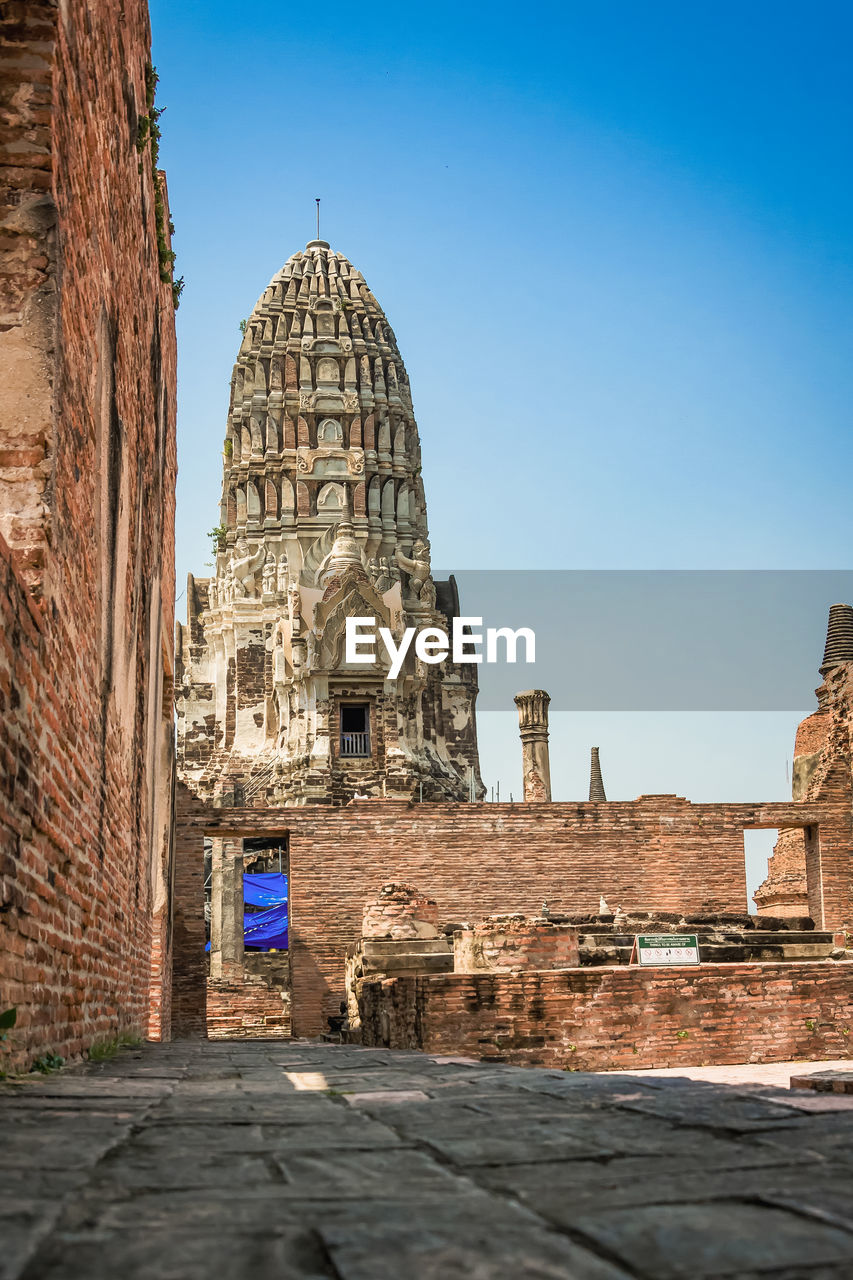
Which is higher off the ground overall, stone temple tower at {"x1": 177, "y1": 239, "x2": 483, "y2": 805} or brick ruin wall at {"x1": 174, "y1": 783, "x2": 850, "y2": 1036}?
stone temple tower at {"x1": 177, "y1": 239, "x2": 483, "y2": 805}

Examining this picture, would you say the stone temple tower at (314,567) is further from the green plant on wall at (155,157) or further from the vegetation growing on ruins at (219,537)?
the green plant on wall at (155,157)

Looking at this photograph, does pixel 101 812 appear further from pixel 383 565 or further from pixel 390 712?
pixel 383 565

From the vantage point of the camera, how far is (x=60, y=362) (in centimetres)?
509

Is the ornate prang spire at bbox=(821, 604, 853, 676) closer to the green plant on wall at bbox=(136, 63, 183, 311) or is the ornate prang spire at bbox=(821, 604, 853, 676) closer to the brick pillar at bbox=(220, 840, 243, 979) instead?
the brick pillar at bbox=(220, 840, 243, 979)

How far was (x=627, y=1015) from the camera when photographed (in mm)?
11602

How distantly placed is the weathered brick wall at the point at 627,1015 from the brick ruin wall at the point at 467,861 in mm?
6873

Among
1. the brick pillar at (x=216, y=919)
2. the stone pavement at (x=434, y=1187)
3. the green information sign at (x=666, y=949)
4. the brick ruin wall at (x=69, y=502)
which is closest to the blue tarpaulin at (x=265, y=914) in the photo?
the brick pillar at (x=216, y=919)

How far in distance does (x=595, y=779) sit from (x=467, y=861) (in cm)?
1949

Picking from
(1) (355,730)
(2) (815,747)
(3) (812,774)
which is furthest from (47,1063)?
(1) (355,730)

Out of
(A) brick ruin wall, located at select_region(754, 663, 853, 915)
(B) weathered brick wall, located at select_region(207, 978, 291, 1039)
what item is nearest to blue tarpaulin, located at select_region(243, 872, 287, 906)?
(B) weathered brick wall, located at select_region(207, 978, 291, 1039)

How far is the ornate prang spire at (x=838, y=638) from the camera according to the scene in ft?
81.8

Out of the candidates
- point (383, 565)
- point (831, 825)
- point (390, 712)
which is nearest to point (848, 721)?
point (831, 825)

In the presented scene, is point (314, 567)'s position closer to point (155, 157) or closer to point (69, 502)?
point (155, 157)

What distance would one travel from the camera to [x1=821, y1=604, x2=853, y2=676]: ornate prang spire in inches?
981
